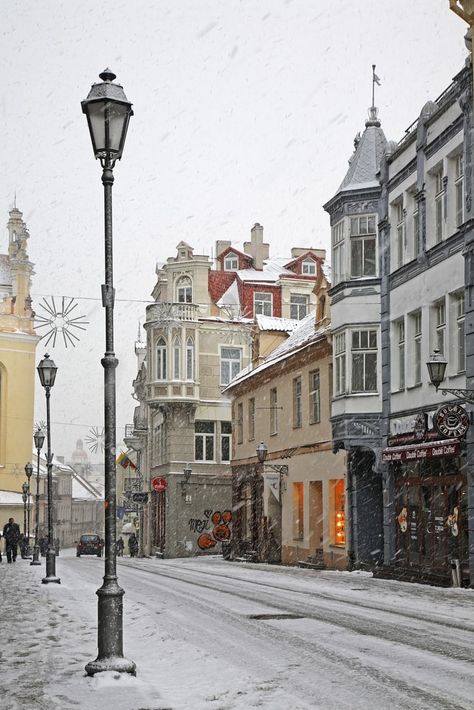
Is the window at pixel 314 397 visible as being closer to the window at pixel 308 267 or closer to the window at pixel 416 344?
the window at pixel 416 344

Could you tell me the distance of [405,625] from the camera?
556 inches

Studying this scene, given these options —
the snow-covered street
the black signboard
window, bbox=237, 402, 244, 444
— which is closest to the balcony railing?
the black signboard

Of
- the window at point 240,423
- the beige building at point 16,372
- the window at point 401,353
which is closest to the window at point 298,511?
the window at point 240,423

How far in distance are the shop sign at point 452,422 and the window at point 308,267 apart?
40747 millimetres

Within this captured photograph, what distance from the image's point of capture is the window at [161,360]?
56.1 metres

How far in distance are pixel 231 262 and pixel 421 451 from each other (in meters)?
39.6

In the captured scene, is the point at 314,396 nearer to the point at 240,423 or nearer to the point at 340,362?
the point at 340,362

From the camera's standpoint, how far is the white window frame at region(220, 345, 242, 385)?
58094 mm

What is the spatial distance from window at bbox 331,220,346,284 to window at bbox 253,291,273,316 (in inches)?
1151

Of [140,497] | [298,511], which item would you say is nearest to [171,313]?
[140,497]

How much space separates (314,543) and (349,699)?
26.3 meters

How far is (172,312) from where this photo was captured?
2222 inches

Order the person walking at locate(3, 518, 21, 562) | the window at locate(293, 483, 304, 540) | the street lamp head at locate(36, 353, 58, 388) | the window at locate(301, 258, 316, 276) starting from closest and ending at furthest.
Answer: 1. the street lamp head at locate(36, 353, 58, 388)
2. the window at locate(293, 483, 304, 540)
3. the person walking at locate(3, 518, 21, 562)
4. the window at locate(301, 258, 316, 276)

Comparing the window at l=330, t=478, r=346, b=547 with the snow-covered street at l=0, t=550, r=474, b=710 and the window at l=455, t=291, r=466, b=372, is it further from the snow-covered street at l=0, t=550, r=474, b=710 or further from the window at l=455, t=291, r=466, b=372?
the snow-covered street at l=0, t=550, r=474, b=710
